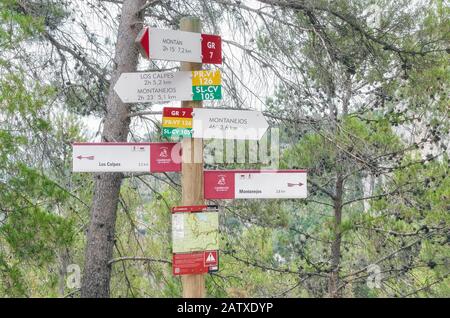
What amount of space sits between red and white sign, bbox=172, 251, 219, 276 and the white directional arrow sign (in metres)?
0.71

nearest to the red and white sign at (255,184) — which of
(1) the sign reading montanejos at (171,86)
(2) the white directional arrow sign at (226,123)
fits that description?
(2) the white directional arrow sign at (226,123)

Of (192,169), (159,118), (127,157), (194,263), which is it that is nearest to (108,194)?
(159,118)

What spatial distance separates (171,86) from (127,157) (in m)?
0.52

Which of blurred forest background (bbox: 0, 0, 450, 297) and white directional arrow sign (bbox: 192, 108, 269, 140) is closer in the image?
white directional arrow sign (bbox: 192, 108, 269, 140)

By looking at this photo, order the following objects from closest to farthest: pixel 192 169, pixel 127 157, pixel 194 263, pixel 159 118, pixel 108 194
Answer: pixel 194 263
pixel 192 169
pixel 127 157
pixel 108 194
pixel 159 118

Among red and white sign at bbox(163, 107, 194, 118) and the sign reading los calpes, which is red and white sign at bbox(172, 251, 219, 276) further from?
red and white sign at bbox(163, 107, 194, 118)

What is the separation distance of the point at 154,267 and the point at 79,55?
7.37 feet

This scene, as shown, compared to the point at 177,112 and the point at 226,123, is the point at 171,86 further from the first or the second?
the point at 226,123

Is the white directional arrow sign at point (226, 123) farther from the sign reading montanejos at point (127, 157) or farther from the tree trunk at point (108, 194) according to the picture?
the tree trunk at point (108, 194)

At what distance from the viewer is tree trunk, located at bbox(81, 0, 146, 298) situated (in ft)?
17.9

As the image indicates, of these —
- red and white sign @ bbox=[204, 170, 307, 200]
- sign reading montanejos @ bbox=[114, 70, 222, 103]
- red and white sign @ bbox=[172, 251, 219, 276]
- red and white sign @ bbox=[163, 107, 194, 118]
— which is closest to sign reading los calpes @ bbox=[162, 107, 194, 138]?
red and white sign @ bbox=[163, 107, 194, 118]

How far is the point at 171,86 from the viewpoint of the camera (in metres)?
4.03
